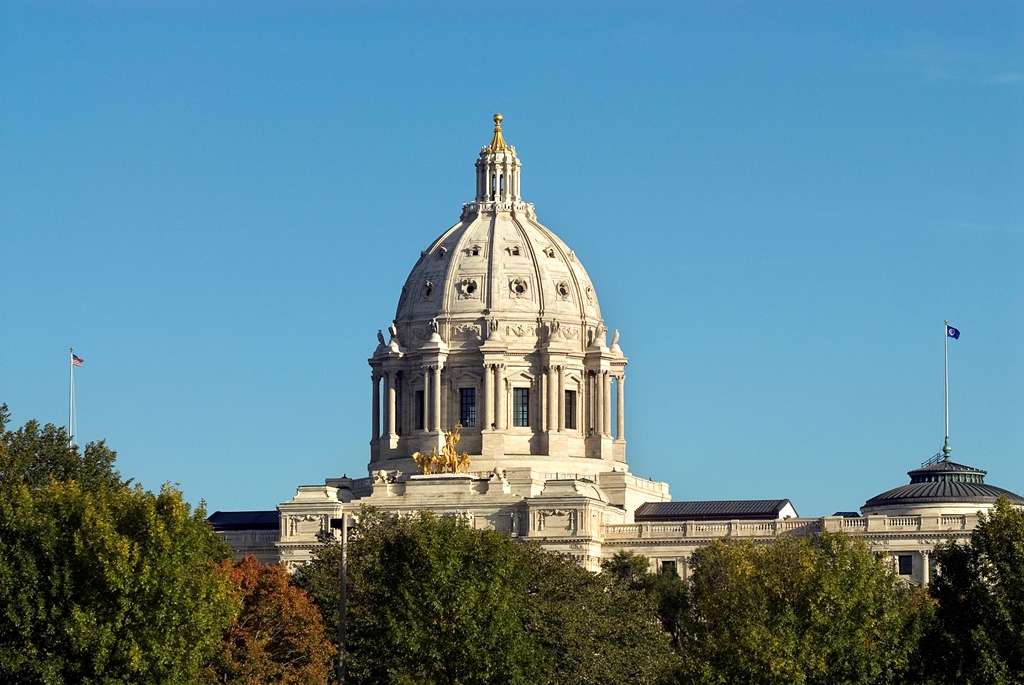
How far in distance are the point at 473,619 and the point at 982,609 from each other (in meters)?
22.4

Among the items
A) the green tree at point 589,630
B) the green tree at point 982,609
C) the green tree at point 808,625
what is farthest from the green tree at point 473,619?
the green tree at point 982,609

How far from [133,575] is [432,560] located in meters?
17.4

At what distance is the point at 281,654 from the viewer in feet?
448

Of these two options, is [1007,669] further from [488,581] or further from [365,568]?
[365,568]

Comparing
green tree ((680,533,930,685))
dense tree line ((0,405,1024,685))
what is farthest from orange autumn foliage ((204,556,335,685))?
green tree ((680,533,930,685))

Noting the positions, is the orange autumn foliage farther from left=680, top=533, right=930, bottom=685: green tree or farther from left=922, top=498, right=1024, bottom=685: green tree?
left=922, top=498, right=1024, bottom=685: green tree

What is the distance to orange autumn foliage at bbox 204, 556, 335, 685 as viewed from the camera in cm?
13175

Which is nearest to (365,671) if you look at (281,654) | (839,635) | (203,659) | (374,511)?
(281,654)

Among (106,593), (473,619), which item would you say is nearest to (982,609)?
(473,619)

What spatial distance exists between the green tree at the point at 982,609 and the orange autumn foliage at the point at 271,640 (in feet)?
92.3

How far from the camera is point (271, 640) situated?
136 meters

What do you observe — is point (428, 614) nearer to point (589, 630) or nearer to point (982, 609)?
point (589, 630)

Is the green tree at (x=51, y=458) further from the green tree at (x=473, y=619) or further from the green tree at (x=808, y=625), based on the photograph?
the green tree at (x=808, y=625)

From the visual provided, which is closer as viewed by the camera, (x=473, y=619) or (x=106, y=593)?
(x=106, y=593)
